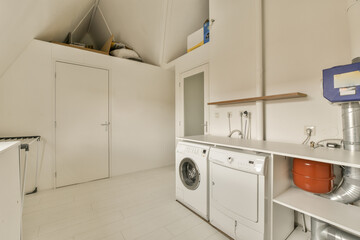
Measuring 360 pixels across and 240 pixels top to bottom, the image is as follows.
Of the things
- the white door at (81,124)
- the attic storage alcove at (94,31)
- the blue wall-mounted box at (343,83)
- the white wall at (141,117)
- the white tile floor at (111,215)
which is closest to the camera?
the blue wall-mounted box at (343,83)

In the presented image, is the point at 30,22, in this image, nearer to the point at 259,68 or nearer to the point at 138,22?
the point at 138,22

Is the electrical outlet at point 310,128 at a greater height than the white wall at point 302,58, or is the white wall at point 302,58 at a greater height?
the white wall at point 302,58

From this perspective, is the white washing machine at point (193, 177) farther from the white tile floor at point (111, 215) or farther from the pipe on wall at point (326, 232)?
the pipe on wall at point (326, 232)

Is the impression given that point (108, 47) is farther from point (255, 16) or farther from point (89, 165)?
point (255, 16)

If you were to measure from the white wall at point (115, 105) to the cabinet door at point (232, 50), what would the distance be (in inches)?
59.7

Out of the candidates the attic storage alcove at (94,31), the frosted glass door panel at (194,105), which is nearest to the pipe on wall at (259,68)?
the frosted glass door panel at (194,105)

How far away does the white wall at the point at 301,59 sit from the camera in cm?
148

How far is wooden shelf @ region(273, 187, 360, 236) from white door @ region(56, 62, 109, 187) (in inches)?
113

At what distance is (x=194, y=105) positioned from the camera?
10.6 ft

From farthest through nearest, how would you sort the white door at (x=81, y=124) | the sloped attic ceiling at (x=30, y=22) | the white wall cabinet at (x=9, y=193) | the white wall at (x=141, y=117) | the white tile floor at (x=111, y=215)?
the white wall at (x=141, y=117), the white door at (x=81, y=124), the white tile floor at (x=111, y=215), the sloped attic ceiling at (x=30, y=22), the white wall cabinet at (x=9, y=193)

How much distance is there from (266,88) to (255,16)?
0.93m

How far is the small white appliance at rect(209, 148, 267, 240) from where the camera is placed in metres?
1.30

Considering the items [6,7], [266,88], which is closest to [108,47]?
[6,7]

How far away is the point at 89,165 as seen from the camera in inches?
114
